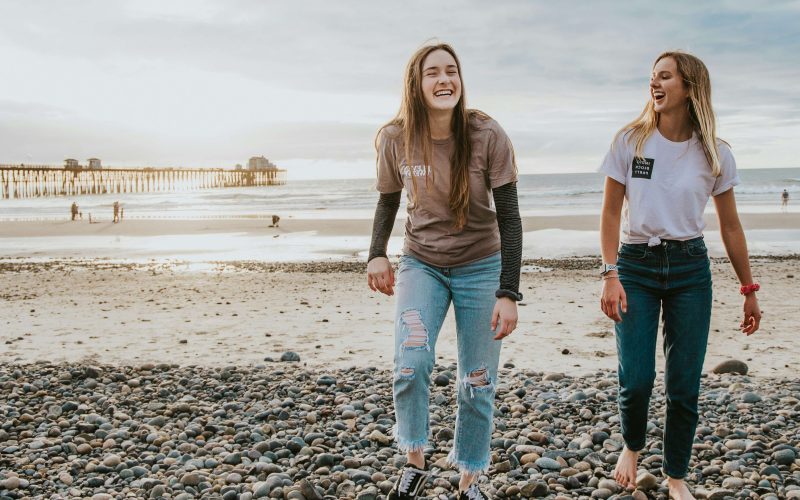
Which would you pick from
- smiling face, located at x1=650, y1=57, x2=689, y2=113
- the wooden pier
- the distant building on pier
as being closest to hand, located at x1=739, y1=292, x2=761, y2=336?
smiling face, located at x1=650, y1=57, x2=689, y2=113

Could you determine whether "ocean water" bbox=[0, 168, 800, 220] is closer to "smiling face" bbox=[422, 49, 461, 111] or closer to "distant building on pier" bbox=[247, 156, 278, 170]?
"smiling face" bbox=[422, 49, 461, 111]

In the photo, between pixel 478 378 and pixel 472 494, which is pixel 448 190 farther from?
pixel 472 494

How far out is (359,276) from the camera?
14.6 metres

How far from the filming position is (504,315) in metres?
3.25

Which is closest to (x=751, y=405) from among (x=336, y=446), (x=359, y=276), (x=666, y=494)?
(x=666, y=494)

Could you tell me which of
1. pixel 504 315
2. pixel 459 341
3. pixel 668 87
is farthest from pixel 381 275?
pixel 668 87

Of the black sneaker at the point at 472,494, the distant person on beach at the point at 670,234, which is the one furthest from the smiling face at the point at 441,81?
the black sneaker at the point at 472,494

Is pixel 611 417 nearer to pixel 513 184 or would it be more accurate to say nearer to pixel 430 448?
pixel 430 448

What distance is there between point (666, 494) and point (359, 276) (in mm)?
11066

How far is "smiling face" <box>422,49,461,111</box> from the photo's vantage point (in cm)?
329

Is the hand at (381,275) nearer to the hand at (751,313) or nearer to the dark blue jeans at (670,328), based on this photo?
the dark blue jeans at (670,328)

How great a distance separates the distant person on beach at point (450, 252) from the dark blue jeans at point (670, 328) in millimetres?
669

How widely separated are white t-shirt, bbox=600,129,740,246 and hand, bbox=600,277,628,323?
0.86 feet

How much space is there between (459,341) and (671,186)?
4.26 feet
